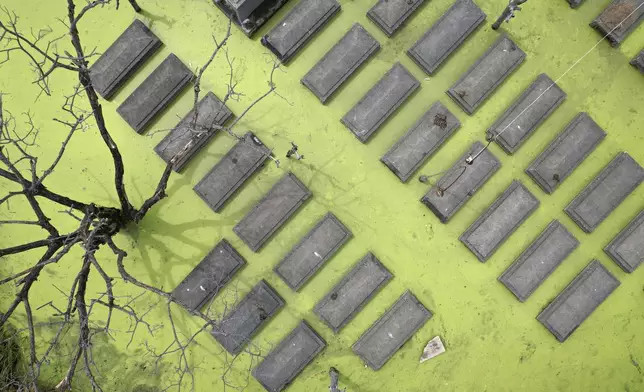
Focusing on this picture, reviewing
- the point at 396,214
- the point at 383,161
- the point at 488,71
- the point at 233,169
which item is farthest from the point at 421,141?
the point at 233,169

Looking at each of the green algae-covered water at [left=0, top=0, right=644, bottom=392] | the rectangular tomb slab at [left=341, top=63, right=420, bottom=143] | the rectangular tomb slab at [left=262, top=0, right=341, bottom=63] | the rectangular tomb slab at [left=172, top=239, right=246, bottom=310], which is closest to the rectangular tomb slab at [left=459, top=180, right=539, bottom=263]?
the green algae-covered water at [left=0, top=0, right=644, bottom=392]

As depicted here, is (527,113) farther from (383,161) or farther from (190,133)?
(190,133)

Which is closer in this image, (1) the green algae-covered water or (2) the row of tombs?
(2) the row of tombs

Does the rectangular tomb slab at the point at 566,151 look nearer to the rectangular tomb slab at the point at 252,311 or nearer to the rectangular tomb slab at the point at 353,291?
the rectangular tomb slab at the point at 353,291

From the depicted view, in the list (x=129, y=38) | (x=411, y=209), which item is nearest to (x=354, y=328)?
(x=411, y=209)

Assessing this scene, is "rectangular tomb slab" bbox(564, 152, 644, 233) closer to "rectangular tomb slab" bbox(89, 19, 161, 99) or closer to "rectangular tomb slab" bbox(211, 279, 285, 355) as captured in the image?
"rectangular tomb slab" bbox(211, 279, 285, 355)

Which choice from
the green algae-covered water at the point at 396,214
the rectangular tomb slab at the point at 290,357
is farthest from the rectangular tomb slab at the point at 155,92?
the rectangular tomb slab at the point at 290,357
